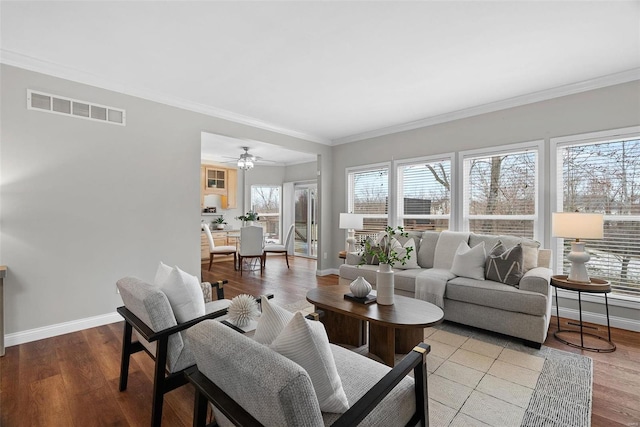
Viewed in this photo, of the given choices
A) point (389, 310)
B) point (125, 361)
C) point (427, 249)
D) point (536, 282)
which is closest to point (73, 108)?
point (125, 361)

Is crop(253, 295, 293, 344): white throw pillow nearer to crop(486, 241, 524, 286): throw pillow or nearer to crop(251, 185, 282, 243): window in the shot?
crop(486, 241, 524, 286): throw pillow

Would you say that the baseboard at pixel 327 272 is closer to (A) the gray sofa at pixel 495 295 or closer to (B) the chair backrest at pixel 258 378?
(A) the gray sofa at pixel 495 295

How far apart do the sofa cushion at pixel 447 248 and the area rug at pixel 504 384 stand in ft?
3.40

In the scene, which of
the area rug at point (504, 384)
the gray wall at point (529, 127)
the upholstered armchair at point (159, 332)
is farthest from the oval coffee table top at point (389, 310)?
the gray wall at point (529, 127)

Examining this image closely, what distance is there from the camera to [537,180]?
3641 millimetres

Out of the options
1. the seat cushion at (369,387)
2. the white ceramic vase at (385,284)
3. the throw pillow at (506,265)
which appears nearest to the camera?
the seat cushion at (369,387)

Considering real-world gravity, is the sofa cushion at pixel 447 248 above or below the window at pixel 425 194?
below

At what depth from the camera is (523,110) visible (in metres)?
3.71

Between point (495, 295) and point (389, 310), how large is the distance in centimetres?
132

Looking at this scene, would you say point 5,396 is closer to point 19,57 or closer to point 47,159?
point 47,159

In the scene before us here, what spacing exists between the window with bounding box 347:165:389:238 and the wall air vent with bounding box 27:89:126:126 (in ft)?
12.6

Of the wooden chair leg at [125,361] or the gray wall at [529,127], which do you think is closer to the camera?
the wooden chair leg at [125,361]

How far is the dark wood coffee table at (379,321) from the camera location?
2.11m

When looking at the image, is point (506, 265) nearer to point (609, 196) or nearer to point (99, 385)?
point (609, 196)
